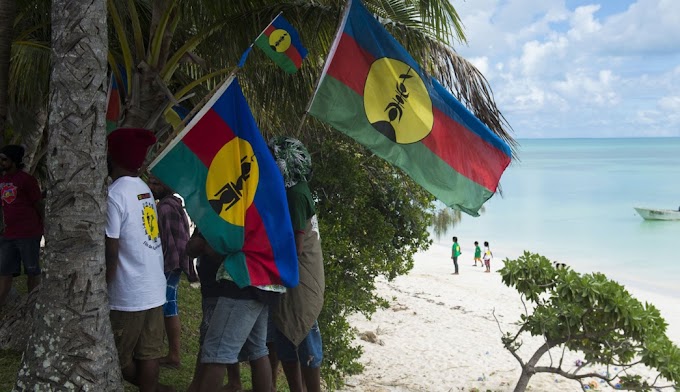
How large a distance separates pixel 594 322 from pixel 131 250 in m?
4.59

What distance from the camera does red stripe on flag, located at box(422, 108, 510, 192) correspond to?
566 centimetres

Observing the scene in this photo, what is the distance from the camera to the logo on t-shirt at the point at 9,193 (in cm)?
629

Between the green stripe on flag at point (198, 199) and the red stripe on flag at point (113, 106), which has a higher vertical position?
the red stripe on flag at point (113, 106)

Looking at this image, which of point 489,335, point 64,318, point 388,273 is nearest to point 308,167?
point 64,318

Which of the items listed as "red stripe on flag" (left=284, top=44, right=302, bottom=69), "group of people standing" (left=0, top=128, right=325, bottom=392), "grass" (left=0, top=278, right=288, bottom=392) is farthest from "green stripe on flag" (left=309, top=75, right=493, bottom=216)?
"grass" (left=0, top=278, right=288, bottom=392)

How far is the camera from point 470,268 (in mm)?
26734

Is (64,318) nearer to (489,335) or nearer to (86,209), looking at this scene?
(86,209)

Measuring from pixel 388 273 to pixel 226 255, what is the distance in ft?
13.1

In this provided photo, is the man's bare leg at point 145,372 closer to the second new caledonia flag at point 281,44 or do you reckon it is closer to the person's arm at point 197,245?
the person's arm at point 197,245

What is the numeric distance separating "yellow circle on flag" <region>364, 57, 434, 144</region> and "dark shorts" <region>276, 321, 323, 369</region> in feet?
5.20

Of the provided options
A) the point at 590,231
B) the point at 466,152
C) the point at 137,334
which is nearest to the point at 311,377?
the point at 137,334

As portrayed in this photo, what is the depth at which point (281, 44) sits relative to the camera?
5363mm

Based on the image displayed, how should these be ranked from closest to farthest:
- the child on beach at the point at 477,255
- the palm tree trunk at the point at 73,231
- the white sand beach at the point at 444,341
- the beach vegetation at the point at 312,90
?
the palm tree trunk at the point at 73,231 → the beach vegetation at the point at 312,90 → the white sand beach at the point at 444,341 → the child on beach at the point at 477,255

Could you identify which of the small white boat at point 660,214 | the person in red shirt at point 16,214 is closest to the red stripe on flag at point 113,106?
the person in red shirt at point 16,214
